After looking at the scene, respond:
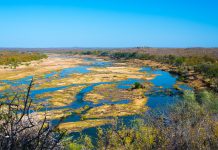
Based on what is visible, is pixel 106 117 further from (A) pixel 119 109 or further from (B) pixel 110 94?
(B) pixel 110 94

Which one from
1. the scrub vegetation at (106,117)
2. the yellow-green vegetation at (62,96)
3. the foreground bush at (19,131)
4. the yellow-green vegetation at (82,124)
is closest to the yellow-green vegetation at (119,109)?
the scrub vegetation at (106,117)

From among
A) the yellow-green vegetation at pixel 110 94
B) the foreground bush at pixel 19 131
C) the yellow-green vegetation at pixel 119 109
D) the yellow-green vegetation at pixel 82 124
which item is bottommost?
the yellow-green vegetation at pixel 82 124

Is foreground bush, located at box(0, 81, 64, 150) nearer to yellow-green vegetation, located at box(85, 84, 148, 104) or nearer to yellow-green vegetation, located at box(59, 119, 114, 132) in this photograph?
yellow-green vegetation, located at box(59, 119, 114, 132)

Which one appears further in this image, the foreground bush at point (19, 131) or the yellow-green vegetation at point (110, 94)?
the yellow-green vegetation at point (110, 94)

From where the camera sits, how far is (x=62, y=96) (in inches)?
1662

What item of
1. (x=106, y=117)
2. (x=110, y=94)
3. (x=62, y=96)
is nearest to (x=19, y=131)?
(x=106, y=117)

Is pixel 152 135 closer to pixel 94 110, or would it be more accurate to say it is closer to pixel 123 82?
pixel 94 110

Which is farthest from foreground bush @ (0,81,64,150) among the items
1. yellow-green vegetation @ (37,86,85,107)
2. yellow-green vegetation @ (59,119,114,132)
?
yellow-green vegetation @ (37,86,85,107)

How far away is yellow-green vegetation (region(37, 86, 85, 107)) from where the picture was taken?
1506 inches

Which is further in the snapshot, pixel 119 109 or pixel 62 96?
pixel 62 96

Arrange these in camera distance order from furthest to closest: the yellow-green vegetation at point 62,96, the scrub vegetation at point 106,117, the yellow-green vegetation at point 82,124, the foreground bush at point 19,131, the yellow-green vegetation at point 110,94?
the yellow-green vegetation at point 110,94, the yellow-green vegetation at point 62,96, the yellow-green vegetation at point 82,124, the scrub vegetation at point 106,117, the foreground bush at point 19,131

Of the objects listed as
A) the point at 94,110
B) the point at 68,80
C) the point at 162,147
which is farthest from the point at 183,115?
the point at 68,80

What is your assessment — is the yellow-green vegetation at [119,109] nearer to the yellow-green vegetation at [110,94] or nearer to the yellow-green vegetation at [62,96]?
the yellow-green vegetation at [110,94]

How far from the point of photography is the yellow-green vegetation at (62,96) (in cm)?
3825
